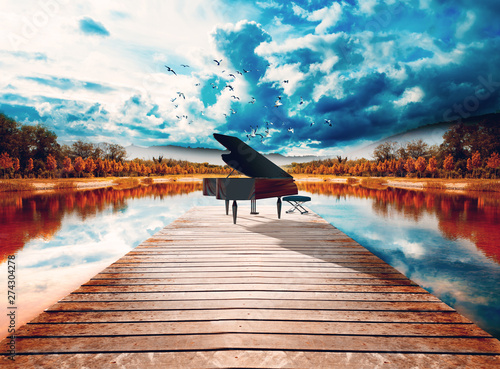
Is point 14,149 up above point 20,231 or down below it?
above

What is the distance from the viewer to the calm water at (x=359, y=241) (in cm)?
376

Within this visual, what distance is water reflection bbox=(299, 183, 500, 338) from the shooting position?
3.68 meters

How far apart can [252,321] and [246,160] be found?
5.04m

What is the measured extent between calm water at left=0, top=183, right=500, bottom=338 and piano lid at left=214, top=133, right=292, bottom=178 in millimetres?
2722

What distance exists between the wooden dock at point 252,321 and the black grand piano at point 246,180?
2.54 m

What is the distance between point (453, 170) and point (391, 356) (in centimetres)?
4598

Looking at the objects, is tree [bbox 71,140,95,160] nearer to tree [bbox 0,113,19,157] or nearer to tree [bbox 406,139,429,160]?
tree [bbox 0,113,19,157]

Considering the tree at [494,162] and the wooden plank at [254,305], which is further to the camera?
the tree at [494,162]

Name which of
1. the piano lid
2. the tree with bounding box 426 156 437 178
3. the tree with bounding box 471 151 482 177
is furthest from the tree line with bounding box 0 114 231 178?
the tree with bounding box 471 151 482 177

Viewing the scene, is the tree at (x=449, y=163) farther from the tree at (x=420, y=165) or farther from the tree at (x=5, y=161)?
the tree at (x=5, y=161)

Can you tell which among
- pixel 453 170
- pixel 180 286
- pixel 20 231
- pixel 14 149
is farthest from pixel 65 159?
pixel 453 170

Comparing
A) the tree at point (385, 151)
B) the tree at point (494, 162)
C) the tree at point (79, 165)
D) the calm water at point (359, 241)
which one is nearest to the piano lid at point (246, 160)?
the calm water at point (359, 241)

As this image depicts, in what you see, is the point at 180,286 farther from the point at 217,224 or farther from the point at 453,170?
the point at 453,170

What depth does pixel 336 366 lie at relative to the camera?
5.62 feet
